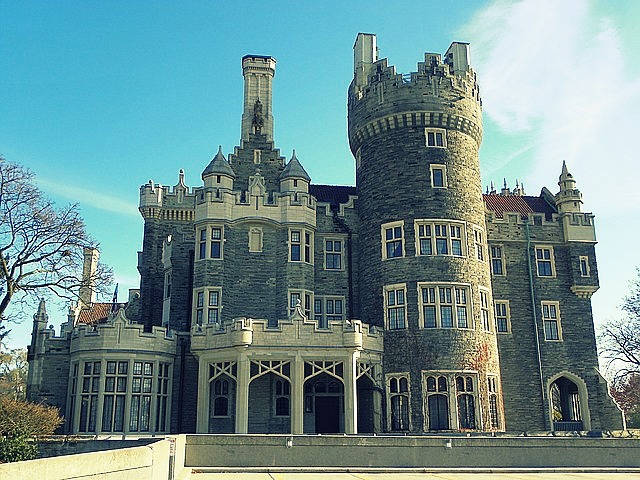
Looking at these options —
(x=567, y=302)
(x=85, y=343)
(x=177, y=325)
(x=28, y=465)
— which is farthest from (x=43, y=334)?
(x=567, y=302)

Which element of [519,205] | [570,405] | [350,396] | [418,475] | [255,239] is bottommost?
[418,475]

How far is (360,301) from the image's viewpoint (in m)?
31.9

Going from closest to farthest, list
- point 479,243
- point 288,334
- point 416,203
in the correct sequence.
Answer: point 288,334
point 416,203
point 479,243

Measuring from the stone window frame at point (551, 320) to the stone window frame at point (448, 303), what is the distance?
6.33m

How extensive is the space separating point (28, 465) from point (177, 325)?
79.0 feet

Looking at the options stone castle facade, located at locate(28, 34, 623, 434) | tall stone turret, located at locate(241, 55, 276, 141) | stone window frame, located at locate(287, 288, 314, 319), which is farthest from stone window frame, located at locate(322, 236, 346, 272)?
tall stone turret, located at locate(241, 55, 276, 141)

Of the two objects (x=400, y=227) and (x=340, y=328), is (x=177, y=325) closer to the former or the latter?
(x=340, y=328)

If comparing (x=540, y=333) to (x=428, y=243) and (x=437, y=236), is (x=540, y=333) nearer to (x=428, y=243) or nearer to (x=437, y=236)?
(x=437, y=236)

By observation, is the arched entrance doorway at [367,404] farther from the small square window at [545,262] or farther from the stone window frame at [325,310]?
the small square window at [545,262]

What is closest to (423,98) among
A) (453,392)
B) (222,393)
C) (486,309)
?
(486,309)

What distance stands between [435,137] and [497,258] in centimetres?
768

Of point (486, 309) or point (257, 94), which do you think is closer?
point (486, 309)

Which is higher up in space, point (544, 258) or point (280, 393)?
point (544, 258)

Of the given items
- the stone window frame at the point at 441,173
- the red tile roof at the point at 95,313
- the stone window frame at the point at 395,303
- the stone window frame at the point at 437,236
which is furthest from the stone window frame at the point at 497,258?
the red tile roof at the point at 95,313
